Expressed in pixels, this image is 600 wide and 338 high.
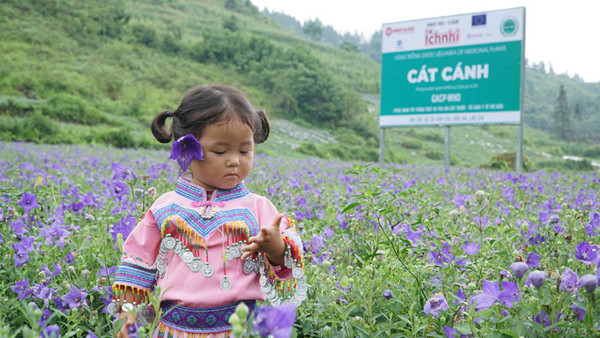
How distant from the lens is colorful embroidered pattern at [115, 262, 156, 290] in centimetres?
159

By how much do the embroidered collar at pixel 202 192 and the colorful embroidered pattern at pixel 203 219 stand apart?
0.06 metres

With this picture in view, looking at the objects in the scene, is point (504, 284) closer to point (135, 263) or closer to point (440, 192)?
point (135, 263)

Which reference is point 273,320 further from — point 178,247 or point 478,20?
point 478,20

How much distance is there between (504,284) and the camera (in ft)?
4.14

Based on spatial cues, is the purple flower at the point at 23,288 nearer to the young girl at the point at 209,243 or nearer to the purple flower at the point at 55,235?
the purple flower at the point at 55,235

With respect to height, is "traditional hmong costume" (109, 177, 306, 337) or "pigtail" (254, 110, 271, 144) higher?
"pigtail" (254, 110, 271, 144)

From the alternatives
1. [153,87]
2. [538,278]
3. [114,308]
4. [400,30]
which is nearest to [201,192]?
[114,308]

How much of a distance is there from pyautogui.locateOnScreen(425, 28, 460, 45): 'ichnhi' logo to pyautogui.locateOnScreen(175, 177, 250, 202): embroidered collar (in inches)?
397

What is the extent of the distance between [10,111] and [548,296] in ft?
63.0

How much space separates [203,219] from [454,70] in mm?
10110

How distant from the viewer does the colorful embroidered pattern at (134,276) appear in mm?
1595

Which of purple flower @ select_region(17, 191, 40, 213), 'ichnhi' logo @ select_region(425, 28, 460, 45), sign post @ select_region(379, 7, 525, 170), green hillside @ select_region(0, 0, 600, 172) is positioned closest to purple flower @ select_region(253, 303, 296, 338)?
purple flower @ select_region(17, 191, 40, 213)

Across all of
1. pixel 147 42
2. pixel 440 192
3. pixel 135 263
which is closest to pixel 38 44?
pixel 147 42

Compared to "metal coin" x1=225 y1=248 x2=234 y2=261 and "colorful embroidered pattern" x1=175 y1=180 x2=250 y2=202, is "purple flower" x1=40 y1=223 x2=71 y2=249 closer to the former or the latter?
"colorful embroidered pattern" x1=175 y1=180 x2=250 y2=202
